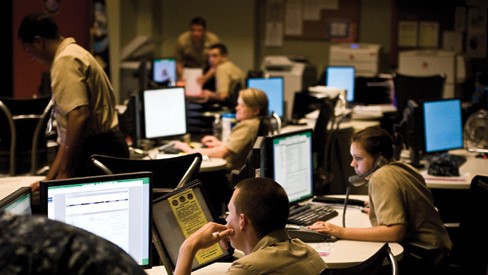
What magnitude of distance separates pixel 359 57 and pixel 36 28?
739 cm

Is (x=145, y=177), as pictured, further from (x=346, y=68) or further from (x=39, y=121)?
(x=346, y=68)

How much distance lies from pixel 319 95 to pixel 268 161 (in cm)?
422

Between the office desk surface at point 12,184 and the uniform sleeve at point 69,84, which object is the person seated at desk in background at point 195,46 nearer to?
the uniform sleeve at point 69,84

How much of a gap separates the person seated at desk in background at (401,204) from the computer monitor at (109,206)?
101 cm

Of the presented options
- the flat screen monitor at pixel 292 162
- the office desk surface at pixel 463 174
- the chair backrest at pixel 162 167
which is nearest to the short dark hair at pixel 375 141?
the flat screen monitor at pixel 292 162

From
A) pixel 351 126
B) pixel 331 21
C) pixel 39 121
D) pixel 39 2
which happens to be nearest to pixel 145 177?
pixel 39 121

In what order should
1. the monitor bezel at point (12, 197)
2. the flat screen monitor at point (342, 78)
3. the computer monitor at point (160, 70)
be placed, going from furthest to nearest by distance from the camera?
the computer monitor at point (160, 70) < the flat screen monitor at point (342, 78) < the monitor bezel at point (12, 197)

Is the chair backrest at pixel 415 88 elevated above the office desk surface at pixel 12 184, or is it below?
above

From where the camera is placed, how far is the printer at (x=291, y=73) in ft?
31.4

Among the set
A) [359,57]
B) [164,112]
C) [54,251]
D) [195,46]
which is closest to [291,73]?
[359,57]

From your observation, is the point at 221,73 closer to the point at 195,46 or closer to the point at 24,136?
the point at 195,46

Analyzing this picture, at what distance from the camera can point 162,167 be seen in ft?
13.1

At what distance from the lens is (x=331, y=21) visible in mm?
12453

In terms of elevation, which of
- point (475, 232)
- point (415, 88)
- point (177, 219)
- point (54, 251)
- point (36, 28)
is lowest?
point (475, 232)
